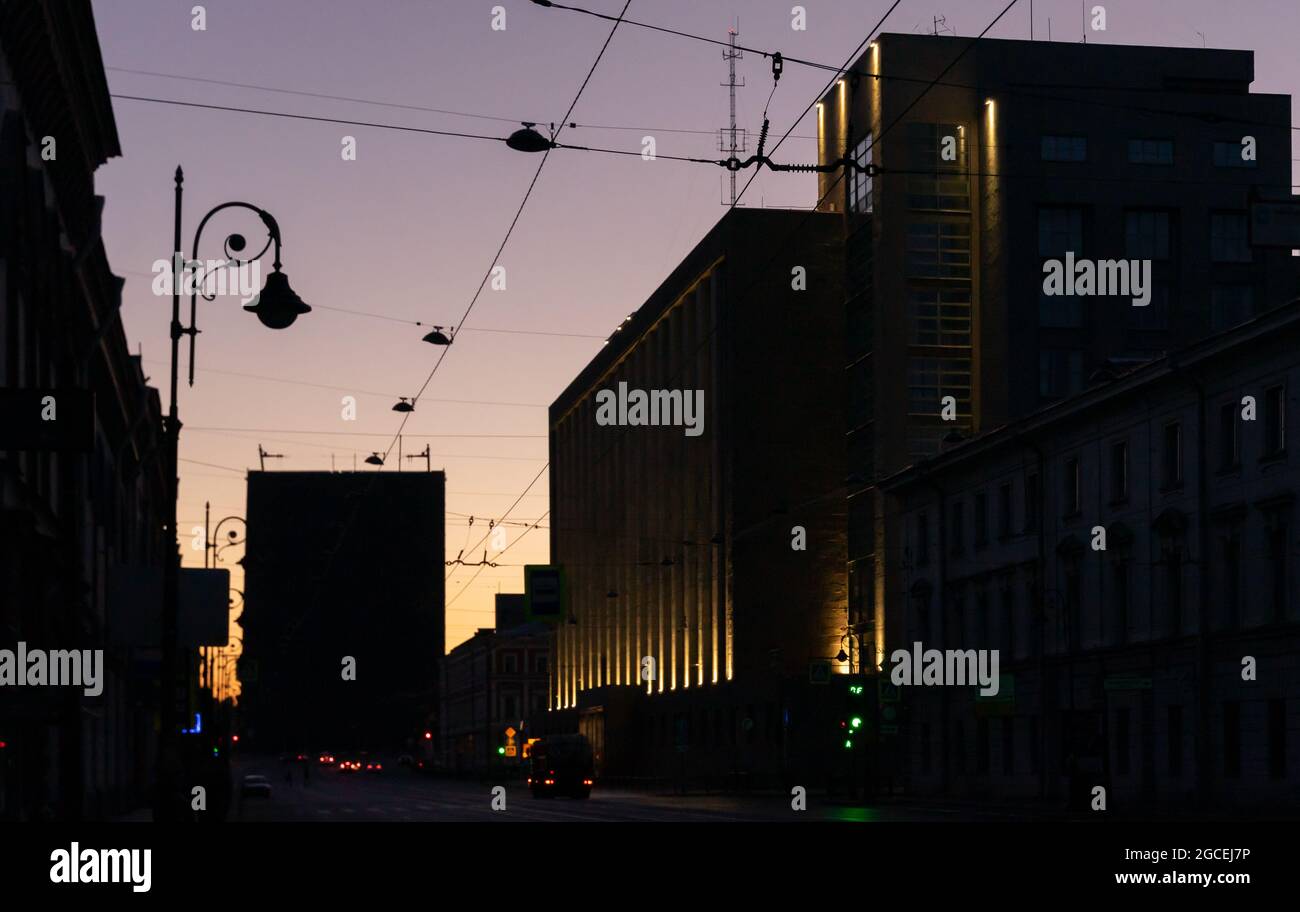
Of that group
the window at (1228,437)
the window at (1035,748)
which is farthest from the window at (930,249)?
the window at (1228,437)

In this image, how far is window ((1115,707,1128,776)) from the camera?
55.8m

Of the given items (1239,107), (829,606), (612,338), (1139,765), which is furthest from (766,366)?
(1139,765)

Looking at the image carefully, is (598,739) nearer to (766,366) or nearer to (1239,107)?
(766,366)

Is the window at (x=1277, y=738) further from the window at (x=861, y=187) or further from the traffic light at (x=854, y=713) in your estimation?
the window at (x=861, y=187)

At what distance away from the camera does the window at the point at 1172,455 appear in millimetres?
53250

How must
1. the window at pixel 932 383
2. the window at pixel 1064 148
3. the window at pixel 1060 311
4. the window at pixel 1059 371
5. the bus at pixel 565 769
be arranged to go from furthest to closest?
1. the window at pixel 932 383
2. the window at pixel 1064 148
3. the window at pixel 1060 311
4. the window at pixel 1059 371
5. the bus at pixel 565 769

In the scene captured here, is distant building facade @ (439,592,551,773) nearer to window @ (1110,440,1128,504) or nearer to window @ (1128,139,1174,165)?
window @ (1128,139,1174,165)

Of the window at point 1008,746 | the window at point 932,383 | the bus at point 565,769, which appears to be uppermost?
the window at point 932,383

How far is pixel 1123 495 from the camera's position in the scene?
185 feet

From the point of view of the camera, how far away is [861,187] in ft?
294

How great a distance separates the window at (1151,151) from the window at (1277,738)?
4327 centimetres

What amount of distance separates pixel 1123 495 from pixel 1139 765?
7542 millimetres

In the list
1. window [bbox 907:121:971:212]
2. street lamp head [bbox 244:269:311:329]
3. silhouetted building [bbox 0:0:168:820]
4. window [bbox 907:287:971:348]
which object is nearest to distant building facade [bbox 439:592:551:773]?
window [bbox 907:287:971:348]

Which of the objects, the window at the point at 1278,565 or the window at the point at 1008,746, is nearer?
the window at the point at 1278,565
